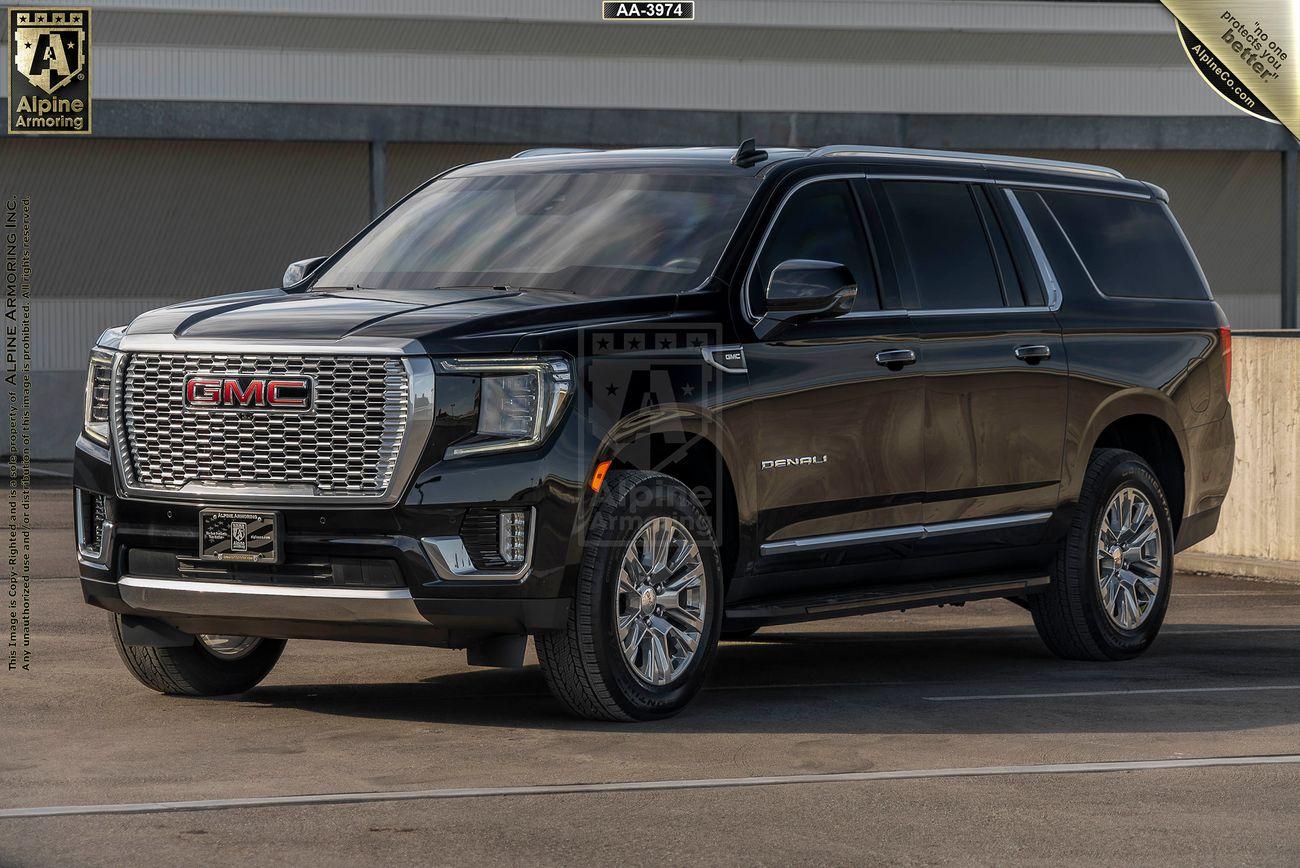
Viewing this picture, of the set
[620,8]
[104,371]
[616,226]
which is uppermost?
[620,8]

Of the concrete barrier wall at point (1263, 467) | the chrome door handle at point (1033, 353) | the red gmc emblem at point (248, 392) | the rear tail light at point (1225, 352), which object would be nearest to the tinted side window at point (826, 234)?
the chrome door handle at point (1033, 353)

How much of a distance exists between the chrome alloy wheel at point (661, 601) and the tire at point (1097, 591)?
8.54 feet

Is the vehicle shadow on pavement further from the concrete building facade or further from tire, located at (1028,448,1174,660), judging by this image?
the concrete building facade

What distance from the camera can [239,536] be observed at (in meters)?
8.22

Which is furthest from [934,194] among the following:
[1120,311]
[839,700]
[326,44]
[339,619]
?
[326,44]

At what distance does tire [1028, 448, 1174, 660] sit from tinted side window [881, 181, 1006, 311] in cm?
110

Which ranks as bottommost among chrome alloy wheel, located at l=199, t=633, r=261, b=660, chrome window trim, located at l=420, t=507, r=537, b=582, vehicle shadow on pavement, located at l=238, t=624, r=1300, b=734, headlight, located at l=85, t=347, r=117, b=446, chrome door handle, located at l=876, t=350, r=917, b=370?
vehicle shadow on pavement, located at l=238, t=624, r=1300, b=734

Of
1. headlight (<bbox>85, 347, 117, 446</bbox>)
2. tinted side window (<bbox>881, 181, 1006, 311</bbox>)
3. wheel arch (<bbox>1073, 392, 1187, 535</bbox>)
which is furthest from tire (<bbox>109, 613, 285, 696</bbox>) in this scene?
wheel arch (<bbox>1073, 392, 1187, 535</bbox>)

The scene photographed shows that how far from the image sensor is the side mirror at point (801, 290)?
8.96m

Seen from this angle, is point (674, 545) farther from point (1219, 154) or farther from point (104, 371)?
point (1219, 154)

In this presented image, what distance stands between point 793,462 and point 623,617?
1108 mm

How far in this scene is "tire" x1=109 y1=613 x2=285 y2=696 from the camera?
9.20m

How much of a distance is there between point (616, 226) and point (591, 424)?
138 centimetres

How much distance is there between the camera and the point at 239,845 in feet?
20.9
